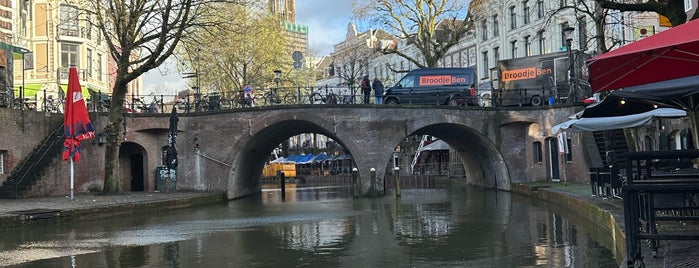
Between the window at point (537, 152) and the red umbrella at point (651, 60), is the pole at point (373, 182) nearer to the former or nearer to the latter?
the window at point (537, 152)

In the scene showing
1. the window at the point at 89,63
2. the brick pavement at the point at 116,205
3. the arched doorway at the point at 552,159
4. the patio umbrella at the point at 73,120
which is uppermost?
the window at the point at 89,63

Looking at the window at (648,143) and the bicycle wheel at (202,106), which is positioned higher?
the bicycle wheel at (202,106)

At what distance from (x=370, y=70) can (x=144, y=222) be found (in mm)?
58442

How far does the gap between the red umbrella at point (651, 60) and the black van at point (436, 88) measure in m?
22.5

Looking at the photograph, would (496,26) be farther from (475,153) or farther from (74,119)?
(74,119)

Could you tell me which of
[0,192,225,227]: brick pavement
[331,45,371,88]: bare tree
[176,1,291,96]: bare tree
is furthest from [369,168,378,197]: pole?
[331,45,371,88]: bare tree

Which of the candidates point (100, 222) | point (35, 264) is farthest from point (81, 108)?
point (35, 264)

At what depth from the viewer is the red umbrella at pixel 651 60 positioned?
5.29 meters

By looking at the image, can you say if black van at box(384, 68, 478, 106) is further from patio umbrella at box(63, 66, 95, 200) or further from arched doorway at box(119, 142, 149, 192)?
patio umbrella at box(63, 66, 95, 200)

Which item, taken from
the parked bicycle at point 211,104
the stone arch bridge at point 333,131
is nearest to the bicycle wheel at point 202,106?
the parked bicycle at point 211,104

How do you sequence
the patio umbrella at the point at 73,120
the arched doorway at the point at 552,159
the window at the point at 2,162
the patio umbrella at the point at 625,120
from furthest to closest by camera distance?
the arched doorway at the point at 552,159, the window at the point at 2,162, the patio umbrella at the point at 73,120, the patio umbrella at the point at 625,120

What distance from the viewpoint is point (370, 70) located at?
246ft

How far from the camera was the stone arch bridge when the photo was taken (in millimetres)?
28391

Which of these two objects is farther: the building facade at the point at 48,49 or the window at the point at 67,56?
the window at the point at 67,56
